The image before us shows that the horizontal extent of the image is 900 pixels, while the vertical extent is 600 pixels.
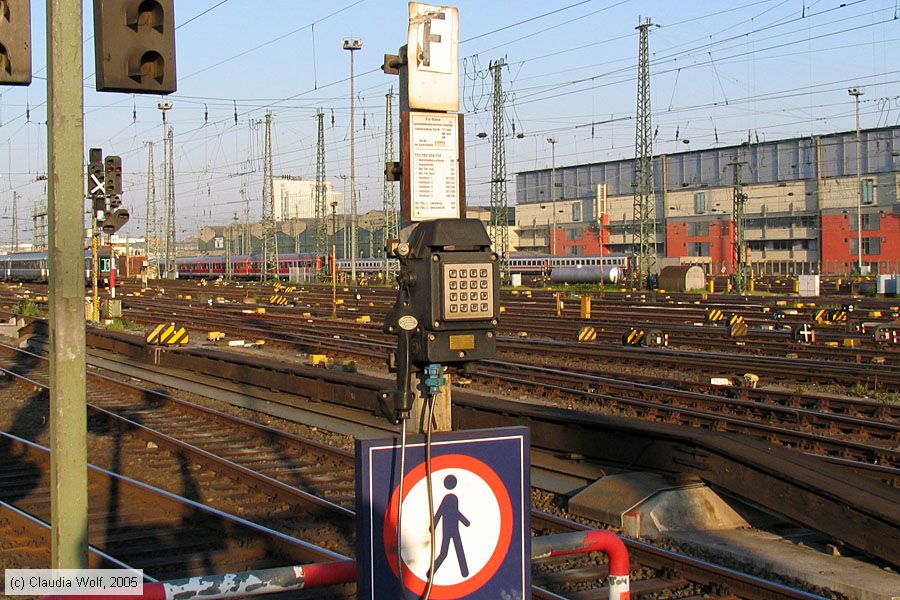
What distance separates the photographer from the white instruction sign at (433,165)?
4.82 meters

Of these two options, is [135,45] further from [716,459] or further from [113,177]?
[113,177]

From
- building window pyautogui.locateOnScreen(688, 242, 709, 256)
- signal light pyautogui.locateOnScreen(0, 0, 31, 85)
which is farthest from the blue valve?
building window pyautogui.locateOnScreen(688, 242, 709, 256)

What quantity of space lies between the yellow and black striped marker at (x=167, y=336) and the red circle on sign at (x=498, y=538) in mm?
20727

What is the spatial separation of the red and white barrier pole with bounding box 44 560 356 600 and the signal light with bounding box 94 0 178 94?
2.31 meters

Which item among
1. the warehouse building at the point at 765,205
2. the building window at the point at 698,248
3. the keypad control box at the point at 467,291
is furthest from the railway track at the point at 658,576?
the building window at the point at 698,248

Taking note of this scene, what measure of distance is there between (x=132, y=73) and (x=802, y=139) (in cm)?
7393

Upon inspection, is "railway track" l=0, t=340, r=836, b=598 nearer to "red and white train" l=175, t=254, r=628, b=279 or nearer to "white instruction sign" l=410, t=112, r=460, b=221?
"white instruction sign" l=410, t=112, r=460, b=221

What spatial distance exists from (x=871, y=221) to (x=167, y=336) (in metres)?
59.5

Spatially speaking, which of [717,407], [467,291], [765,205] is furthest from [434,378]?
[765,205]

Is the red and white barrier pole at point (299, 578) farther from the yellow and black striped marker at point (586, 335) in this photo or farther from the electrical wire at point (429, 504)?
the yellow and black striped marker at point (586, 335)

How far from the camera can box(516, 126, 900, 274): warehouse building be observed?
70.5 m

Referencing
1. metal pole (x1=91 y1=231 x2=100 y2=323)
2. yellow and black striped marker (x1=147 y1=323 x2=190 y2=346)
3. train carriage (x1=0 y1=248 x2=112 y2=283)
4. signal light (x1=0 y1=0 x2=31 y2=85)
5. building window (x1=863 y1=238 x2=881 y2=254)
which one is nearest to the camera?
signal light (x1=0 y1=0 x2=31 y2=85)

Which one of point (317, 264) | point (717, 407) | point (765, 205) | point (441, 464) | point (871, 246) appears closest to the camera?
point (441, 464)

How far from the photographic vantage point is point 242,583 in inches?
142
